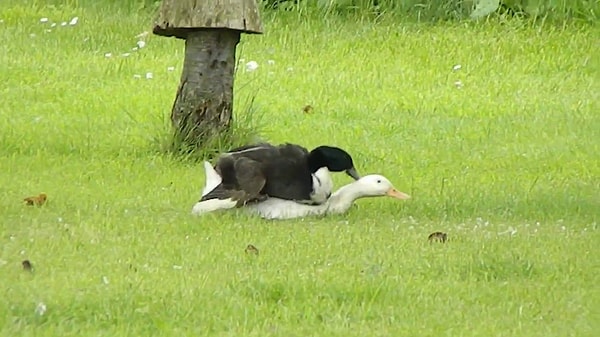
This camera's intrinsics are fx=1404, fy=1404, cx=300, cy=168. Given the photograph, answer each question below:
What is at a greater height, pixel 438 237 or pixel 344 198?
pixel 438 237

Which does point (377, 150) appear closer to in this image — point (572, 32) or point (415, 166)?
point (415, 166)

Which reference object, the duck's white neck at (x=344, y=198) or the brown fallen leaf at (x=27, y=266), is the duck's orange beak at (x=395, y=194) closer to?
the duck's white neck at (x=344, y=198)

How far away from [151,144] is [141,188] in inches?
52.0

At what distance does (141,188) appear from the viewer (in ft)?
26.9

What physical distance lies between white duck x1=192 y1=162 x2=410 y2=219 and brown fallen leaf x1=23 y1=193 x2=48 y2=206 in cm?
86

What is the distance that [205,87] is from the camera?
9047mm

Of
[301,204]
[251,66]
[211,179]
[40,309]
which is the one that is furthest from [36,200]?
[251,66]

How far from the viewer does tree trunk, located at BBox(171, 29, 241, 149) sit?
8984 mm

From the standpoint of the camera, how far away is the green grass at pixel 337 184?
530cm

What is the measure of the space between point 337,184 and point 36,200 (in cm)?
194

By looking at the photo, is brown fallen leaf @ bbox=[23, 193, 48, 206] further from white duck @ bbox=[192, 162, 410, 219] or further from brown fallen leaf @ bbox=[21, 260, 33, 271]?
brown fallen leaf @ bbox=[21, 260, 33, 271]

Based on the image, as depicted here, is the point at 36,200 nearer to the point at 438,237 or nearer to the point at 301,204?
the point at 301,204

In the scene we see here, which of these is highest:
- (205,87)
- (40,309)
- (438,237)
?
A: (40,309)

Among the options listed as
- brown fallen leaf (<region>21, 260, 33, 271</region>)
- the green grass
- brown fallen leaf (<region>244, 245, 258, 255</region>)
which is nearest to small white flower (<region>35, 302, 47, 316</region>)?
the green grass
